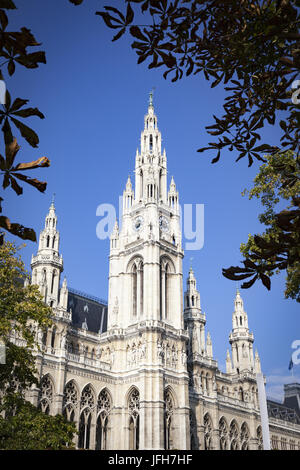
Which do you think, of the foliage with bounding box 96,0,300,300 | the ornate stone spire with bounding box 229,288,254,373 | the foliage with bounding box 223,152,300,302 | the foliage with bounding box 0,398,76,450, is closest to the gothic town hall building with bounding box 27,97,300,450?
the ornate stone spire with bounding box 229,288,254,373

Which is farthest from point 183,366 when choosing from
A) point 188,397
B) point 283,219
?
point 283,219

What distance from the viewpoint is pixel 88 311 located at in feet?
194

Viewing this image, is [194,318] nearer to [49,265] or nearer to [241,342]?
[241,342]

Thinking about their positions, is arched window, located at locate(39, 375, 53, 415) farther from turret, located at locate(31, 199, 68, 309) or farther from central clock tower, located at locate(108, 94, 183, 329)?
central clock tower, located at locate(108, 94, 183, 329)

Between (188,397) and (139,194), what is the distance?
23.5 meters

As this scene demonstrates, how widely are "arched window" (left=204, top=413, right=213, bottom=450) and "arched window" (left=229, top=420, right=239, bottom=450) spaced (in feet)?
17.5

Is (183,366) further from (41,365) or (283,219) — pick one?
(283,219)

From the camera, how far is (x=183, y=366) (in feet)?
165

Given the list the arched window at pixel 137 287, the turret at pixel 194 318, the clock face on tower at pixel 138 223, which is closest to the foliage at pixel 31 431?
the arched window at pixel 137 287

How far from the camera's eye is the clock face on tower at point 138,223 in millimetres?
56106

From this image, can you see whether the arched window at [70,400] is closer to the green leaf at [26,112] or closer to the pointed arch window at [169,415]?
the pointed arch window at [169,415]

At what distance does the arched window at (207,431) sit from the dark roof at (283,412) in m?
31.0
